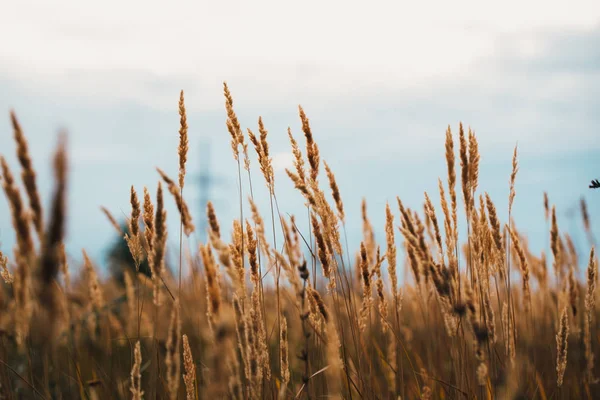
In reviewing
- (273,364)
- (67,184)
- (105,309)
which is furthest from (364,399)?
(273,364)

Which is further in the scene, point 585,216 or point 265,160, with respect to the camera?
point 585,216

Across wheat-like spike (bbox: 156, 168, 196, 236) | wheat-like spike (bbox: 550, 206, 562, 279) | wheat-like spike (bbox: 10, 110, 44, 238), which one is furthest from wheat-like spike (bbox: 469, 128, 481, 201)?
wheat-like spike (bbox: 10, 110, 44, 238)

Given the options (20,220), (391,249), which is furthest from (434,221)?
(20,220)

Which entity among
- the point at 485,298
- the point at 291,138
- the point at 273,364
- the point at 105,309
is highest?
the point at 291,138

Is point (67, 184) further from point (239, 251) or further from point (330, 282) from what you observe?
point (330, 282)

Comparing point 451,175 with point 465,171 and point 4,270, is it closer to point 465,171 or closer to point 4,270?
point 465,171

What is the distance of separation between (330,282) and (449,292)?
524 millimetres

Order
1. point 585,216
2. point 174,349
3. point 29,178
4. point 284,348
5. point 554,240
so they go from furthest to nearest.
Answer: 1. point 585,216
2. point 554,240
3. point 284,348
4. point 174,349
5. point 29,178

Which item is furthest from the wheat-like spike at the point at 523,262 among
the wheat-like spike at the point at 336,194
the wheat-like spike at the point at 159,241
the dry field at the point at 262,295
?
the wheat-like spike at the point at 159,241

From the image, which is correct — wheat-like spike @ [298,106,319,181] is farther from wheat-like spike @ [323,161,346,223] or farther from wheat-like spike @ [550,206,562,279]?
wheat-like spike @ [550,206,562,279]

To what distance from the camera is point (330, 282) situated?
2.07 metres

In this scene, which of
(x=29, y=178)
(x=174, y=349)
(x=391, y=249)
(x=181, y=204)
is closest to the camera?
(x=29, y=178)

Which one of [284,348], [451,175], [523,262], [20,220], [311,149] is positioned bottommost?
[284,348]

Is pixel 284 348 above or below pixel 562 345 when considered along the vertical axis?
above
